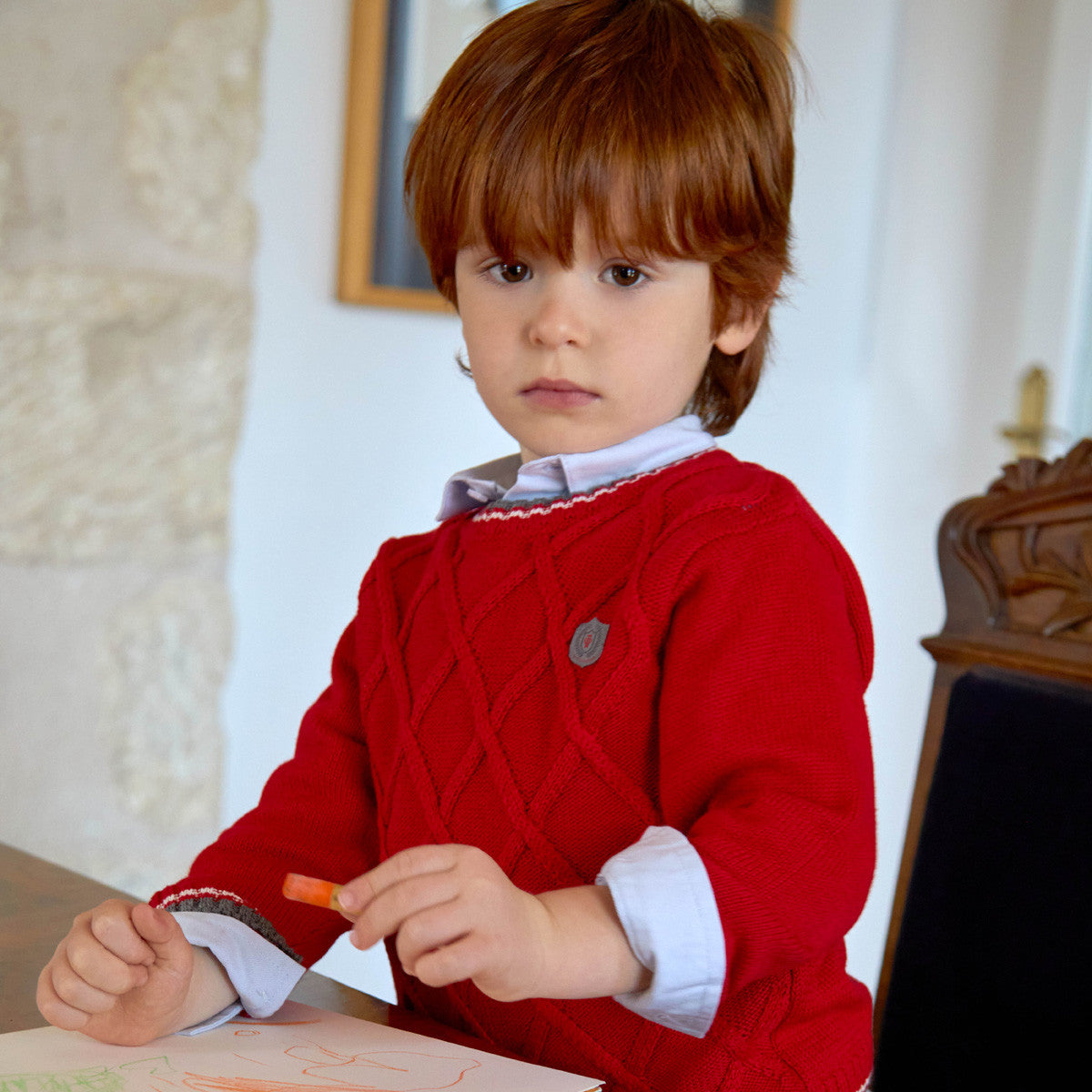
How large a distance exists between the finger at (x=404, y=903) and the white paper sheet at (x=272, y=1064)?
0.25 feet

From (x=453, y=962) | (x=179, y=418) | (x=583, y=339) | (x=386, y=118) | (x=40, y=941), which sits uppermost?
(x=386, y=118)

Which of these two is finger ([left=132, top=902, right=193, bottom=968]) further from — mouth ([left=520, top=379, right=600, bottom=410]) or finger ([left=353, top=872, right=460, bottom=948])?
mouth ([left=520, top=379, right=600, bottom=410])

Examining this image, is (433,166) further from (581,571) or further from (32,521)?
(32,521)

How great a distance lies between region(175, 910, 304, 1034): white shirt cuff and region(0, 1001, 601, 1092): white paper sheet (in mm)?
19

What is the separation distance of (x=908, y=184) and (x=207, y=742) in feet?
4.88

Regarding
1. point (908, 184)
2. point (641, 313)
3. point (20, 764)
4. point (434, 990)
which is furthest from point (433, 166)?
point (908, 184)

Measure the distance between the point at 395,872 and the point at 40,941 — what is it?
1.06ft

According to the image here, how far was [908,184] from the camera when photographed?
87.5 inches

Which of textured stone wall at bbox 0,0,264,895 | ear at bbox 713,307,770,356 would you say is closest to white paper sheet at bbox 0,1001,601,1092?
ear at bbox 713,307,770,356

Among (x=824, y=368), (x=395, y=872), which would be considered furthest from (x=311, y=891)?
(x=824, y=368)

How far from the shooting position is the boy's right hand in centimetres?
58

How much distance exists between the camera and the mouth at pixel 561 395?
0.70 meters

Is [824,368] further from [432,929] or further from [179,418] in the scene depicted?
[432,929]

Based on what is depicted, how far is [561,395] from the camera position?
0.70m
